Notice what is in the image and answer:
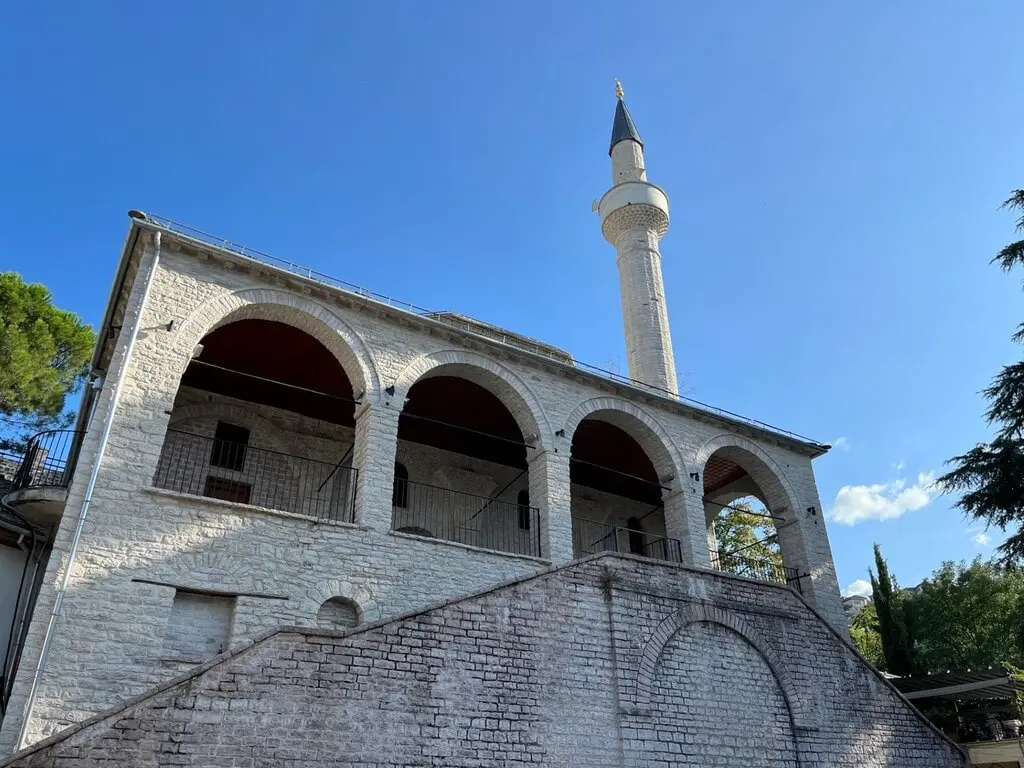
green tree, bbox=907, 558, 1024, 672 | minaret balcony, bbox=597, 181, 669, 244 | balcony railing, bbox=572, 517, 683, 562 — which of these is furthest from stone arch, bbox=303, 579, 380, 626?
green tree, bbox=907, 558, 1024, 672

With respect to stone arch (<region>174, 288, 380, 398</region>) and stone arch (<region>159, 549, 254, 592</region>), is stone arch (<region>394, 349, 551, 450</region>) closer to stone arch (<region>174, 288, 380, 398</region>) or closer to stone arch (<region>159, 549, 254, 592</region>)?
stone arch (<region>174, 288, 380, 398</region>)

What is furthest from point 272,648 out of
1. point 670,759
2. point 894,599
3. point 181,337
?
point 894,599

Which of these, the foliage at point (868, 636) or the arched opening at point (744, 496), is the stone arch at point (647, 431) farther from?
the foliage at point (868, 636)

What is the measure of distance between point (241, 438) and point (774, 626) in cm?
991

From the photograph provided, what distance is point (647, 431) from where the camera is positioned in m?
15.3

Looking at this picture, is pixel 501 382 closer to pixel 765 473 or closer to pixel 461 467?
pixel 461 467

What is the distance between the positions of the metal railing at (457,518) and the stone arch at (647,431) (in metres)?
2.60

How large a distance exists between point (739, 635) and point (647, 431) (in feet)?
19.6

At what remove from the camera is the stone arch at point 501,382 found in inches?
532

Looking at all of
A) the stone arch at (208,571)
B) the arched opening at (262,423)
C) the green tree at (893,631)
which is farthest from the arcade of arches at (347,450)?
the green tree at (893,631)

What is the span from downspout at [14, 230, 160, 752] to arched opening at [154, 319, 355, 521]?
2074 millimetres

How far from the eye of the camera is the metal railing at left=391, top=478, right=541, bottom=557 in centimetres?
1556

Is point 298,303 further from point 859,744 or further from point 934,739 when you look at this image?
point 934,739

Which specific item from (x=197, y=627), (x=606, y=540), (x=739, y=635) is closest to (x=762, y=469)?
(x=606, y=540)
